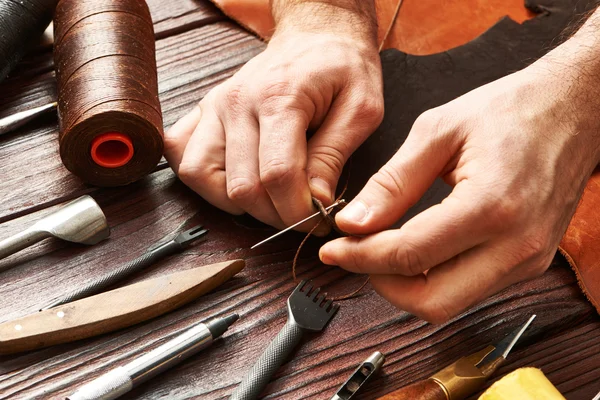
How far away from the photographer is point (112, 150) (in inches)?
42.9

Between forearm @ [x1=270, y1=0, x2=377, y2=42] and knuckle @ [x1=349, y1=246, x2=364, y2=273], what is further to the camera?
forearm @ [x1=270, y1=0, x2=377, y2=42]

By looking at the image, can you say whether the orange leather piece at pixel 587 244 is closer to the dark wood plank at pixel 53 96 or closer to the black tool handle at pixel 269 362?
the black tool handle at pixel 269 362

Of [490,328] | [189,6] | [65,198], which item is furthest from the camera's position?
[189,6]

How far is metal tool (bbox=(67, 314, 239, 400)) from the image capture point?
82 centimetres

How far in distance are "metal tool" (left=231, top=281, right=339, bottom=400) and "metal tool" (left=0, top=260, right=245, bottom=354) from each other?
0.33ft

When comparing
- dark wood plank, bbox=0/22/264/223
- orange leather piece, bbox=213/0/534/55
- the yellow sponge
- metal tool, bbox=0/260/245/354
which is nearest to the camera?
the yellow sponge

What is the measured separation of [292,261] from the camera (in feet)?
3.33

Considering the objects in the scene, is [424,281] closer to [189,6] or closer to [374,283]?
[374,283]

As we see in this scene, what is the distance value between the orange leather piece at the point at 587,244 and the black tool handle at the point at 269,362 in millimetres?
411

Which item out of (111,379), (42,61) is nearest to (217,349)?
(111,379)

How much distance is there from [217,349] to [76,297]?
8.2 inches

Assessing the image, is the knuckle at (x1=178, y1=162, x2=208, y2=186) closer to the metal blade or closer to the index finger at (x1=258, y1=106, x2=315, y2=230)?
the index finger at (x1=258, y1=106, x2=315, y2=230)

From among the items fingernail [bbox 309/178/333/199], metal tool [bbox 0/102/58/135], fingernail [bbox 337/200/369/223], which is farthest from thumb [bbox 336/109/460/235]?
metal tool [bbox 0/102/58/135]

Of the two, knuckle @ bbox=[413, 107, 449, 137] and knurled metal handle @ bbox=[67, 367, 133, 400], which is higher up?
knuckle @ bbox=[413, 107, 449, 137]
